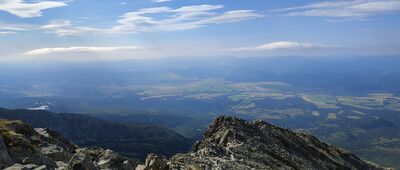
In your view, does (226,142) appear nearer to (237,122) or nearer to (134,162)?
(237,122)

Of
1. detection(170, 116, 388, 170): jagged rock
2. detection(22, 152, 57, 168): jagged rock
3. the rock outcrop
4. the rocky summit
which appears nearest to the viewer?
the rock outcrop

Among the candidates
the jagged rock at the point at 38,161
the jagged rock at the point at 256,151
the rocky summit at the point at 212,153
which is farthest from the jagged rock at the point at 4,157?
the jagged rock at the point at 256,151

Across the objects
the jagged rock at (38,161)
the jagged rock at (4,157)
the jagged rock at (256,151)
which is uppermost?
the jagged rock at (4,157)

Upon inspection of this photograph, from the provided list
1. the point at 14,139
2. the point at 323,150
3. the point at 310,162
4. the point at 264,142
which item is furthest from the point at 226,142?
the point at 14,139

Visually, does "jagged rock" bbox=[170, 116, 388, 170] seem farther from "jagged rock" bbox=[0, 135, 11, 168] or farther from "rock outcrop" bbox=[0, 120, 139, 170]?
"jagged rock" bbox=[0, 135, 11, 168]

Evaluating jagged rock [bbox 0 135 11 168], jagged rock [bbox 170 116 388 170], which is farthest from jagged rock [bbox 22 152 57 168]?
jagged rock [bbox 170 116 388 170]

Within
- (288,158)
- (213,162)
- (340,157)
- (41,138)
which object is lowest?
(340,157)

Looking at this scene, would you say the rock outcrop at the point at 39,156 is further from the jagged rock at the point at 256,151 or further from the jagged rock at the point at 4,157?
the jagged rock at the point at 256,151

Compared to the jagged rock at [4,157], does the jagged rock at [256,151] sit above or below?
below
